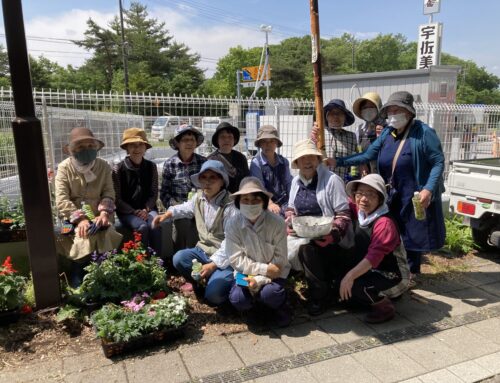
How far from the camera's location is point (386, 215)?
11.3 ft

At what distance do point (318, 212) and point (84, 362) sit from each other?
224 cm

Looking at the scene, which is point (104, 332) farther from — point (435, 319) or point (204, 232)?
point (435, 319)

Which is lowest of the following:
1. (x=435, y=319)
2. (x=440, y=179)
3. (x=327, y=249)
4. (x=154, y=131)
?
(x=435, y=319)

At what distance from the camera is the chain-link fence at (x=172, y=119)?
15.9ft

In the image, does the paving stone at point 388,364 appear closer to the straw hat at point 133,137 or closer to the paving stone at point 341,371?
the paving stone at point 341,371

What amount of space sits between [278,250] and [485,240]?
136 inches

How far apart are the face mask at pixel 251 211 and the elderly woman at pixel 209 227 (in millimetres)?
256

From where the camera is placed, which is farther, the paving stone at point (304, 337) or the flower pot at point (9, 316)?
the flower pot at point (9, 316)

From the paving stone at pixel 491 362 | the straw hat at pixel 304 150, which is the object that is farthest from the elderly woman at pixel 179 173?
the paving stone at pixel 491 362

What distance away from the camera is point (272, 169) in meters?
4.38

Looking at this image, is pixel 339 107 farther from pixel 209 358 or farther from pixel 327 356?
pixel 209 358

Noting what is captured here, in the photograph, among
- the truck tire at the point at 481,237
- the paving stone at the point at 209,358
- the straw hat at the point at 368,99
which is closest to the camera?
the paving stone at the point at 209,358

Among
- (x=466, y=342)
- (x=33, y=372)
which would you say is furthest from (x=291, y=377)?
(x=33, y=372)

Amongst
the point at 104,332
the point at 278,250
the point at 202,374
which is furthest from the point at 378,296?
the point at 104,332
